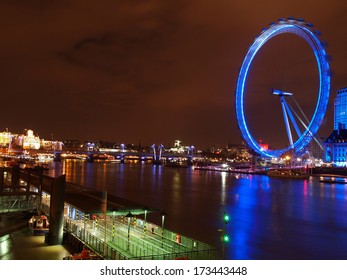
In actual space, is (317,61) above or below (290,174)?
above

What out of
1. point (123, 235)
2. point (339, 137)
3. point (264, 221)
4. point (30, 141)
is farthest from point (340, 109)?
point (30, 141)

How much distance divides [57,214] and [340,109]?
3160 inches

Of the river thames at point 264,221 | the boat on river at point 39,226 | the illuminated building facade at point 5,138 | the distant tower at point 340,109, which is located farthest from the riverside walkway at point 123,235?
the illuminated building facade at point 5,138

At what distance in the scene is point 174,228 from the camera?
685 inches

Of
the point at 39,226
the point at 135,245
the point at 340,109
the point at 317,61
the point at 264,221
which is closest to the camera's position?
the point at 135,245

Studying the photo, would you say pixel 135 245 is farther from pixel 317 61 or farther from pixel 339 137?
pixel 339 137

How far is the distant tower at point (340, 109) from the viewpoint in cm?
8044

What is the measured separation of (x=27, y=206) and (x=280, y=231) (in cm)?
1084

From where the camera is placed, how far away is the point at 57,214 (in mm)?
11680

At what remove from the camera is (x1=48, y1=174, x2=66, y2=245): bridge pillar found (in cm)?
1153

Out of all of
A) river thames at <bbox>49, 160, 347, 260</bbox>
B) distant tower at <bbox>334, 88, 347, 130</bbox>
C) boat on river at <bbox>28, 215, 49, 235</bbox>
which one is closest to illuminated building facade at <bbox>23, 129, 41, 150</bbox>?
distant tower at <bbox>334, 88, 347, 130</bbox>
